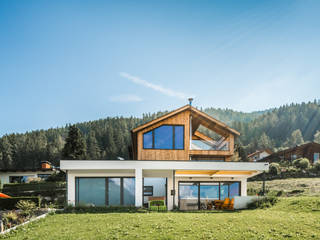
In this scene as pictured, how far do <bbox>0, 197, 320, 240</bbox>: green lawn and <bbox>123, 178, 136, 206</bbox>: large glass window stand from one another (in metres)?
3.62

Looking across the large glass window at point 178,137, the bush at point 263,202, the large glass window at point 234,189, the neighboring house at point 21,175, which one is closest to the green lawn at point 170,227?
the bush at point 263,202

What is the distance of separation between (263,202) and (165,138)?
7132mm

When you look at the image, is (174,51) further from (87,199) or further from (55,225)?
(55,225)

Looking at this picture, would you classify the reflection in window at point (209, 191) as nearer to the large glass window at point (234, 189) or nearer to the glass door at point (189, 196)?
the glass door at point (189, 196)

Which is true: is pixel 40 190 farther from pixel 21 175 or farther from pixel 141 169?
pixel 141 169

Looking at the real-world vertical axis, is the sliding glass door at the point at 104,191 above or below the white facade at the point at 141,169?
below

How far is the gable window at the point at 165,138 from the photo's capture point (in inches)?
679

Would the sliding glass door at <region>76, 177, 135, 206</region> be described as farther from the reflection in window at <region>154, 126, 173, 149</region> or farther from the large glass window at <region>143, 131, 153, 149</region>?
the reflection in window at <region>154, 126, 173, 149</region>

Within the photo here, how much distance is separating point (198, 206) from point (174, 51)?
10848 mm

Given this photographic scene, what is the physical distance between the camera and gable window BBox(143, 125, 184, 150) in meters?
17.2

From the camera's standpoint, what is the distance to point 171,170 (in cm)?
1641

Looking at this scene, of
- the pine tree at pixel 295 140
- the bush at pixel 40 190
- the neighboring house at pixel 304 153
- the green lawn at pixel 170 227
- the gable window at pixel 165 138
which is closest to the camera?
the green lawn at pixel 170 227

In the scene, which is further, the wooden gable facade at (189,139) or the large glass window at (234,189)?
the large glass window at (234,189)

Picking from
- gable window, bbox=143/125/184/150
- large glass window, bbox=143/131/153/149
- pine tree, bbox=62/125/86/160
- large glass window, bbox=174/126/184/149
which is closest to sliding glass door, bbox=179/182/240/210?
large glass window, bbox=174/126/184/149
